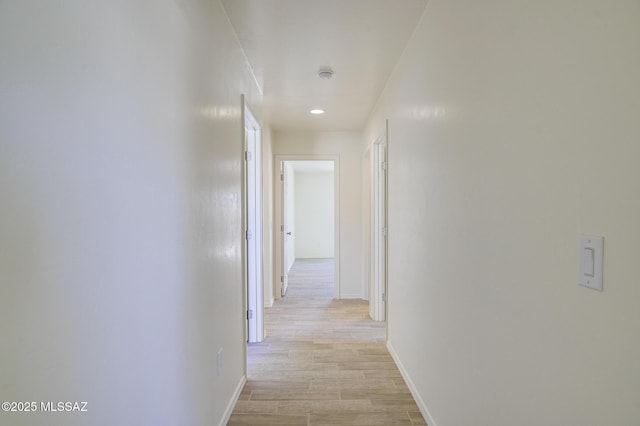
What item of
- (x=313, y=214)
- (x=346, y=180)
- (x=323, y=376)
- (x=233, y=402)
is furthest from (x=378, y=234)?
(x=313, y=214)

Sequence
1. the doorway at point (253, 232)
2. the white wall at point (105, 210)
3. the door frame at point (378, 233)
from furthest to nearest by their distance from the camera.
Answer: the door frame at point (378, 233), the doorway at point (253, 232), the white wall at point (105, 210)

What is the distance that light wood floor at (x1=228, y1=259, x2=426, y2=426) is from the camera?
2.13 metres

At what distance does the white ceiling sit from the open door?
0.65 meters

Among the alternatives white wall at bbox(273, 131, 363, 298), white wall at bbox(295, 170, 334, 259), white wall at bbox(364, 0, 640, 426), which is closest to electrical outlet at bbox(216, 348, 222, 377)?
white wall at bbox(364, 0, 640, 426)

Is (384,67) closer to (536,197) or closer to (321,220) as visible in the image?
(536,197)

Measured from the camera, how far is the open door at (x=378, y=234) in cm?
382

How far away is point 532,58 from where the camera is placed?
0.97 meters

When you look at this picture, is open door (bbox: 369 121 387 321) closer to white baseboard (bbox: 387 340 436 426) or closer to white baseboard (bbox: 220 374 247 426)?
white baseboard (bbox: 387 340 436 426)

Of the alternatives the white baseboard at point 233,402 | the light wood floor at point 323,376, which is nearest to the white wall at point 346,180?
the light wood floor at point 323,376

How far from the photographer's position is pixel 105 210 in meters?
0.84

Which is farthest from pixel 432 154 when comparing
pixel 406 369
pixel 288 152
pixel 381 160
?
pixel 288 152

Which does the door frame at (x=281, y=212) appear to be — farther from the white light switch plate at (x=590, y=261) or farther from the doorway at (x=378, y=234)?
the white light switch plate at (x=590, y=261)

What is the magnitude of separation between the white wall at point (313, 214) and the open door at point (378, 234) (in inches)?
214

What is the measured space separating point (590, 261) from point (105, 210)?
3.79 ft
